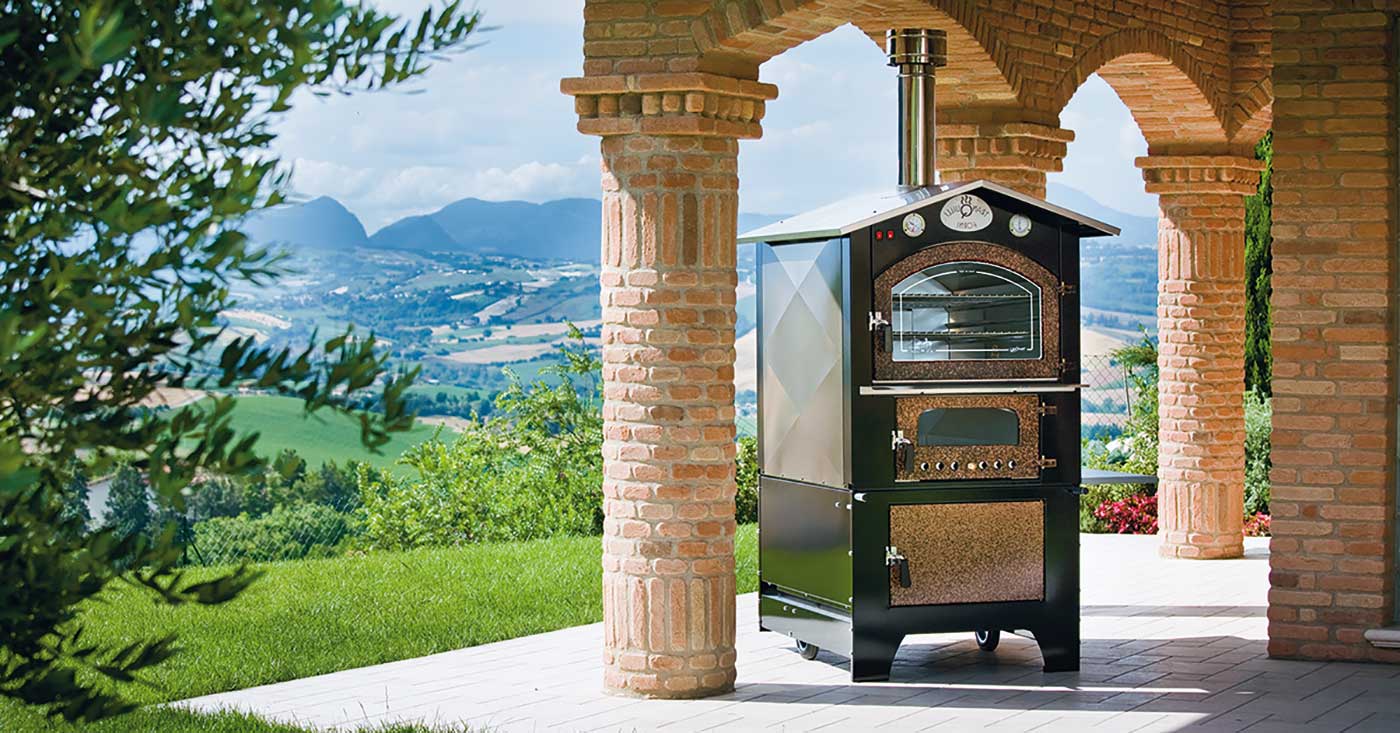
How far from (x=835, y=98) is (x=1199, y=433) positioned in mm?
14931

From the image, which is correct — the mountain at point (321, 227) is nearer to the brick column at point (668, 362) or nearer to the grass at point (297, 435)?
the grass at point (297, 435)

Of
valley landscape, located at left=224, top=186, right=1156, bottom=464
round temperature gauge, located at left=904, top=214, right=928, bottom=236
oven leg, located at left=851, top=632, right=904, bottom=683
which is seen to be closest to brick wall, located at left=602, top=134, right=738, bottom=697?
oven leg, located at left=851, top=632, right=904, bottom=683

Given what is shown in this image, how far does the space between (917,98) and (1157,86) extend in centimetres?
332

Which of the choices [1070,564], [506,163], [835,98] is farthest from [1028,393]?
[506,163]

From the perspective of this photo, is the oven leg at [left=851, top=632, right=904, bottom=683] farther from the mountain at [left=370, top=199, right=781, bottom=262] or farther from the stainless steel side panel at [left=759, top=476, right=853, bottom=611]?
the mountain at [left=370, top=199, right=781, bottom=262]

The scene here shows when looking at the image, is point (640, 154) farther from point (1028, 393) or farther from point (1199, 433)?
point (1199, 433)

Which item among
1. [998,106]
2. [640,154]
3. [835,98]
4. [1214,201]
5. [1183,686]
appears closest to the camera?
[640,154]

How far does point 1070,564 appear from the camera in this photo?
7344 millimetres

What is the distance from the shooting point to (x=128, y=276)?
247 cm

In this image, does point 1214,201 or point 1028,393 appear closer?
point 1028,393

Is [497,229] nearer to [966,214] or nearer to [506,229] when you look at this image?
[506,229]

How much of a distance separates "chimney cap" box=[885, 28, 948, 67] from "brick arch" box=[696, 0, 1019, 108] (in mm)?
72

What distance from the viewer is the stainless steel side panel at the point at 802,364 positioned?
281 inches

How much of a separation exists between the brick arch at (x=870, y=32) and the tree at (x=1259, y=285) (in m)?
6.57
